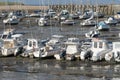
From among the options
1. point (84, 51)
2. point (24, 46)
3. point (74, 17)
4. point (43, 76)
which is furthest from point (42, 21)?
point (43, 76)

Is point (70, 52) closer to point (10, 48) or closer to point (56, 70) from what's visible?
point (56, 70)

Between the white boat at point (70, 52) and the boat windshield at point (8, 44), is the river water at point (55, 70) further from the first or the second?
the boat windshield at point (8, 44)

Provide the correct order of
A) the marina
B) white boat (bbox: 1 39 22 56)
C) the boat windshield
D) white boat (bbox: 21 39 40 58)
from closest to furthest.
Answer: the marina, white boat (bbox: 21 39 40 58), white boat (bbox: 1 39 22 56), the boat windshield

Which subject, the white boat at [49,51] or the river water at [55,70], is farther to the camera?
the white boat at [49,51]

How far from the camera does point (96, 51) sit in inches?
1865

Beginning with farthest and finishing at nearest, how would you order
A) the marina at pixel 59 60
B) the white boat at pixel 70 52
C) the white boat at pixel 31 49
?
the white boat at pixel 31 49 < the white boat at pixel 70 52 < the marina at pixel 59 60

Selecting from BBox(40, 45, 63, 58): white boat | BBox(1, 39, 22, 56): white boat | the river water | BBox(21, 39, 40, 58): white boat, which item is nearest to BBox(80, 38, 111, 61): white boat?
the river water

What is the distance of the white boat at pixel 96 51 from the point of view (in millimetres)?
46688

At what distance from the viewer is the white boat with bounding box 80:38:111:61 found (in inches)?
1838

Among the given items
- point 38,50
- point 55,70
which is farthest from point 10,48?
point 55,70

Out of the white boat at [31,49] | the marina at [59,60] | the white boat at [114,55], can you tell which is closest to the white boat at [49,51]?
the marina at [59,60]

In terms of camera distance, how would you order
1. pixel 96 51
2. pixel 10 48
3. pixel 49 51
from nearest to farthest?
pixel 96 51 → pixel 49 51 → pixel 10 48

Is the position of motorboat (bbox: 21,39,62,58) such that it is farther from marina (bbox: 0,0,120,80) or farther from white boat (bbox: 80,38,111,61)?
white boat (bbox: 80,38,111,61)

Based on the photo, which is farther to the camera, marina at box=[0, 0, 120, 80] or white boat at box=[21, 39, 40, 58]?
white boat at box=[21, 39, 40, 58]
